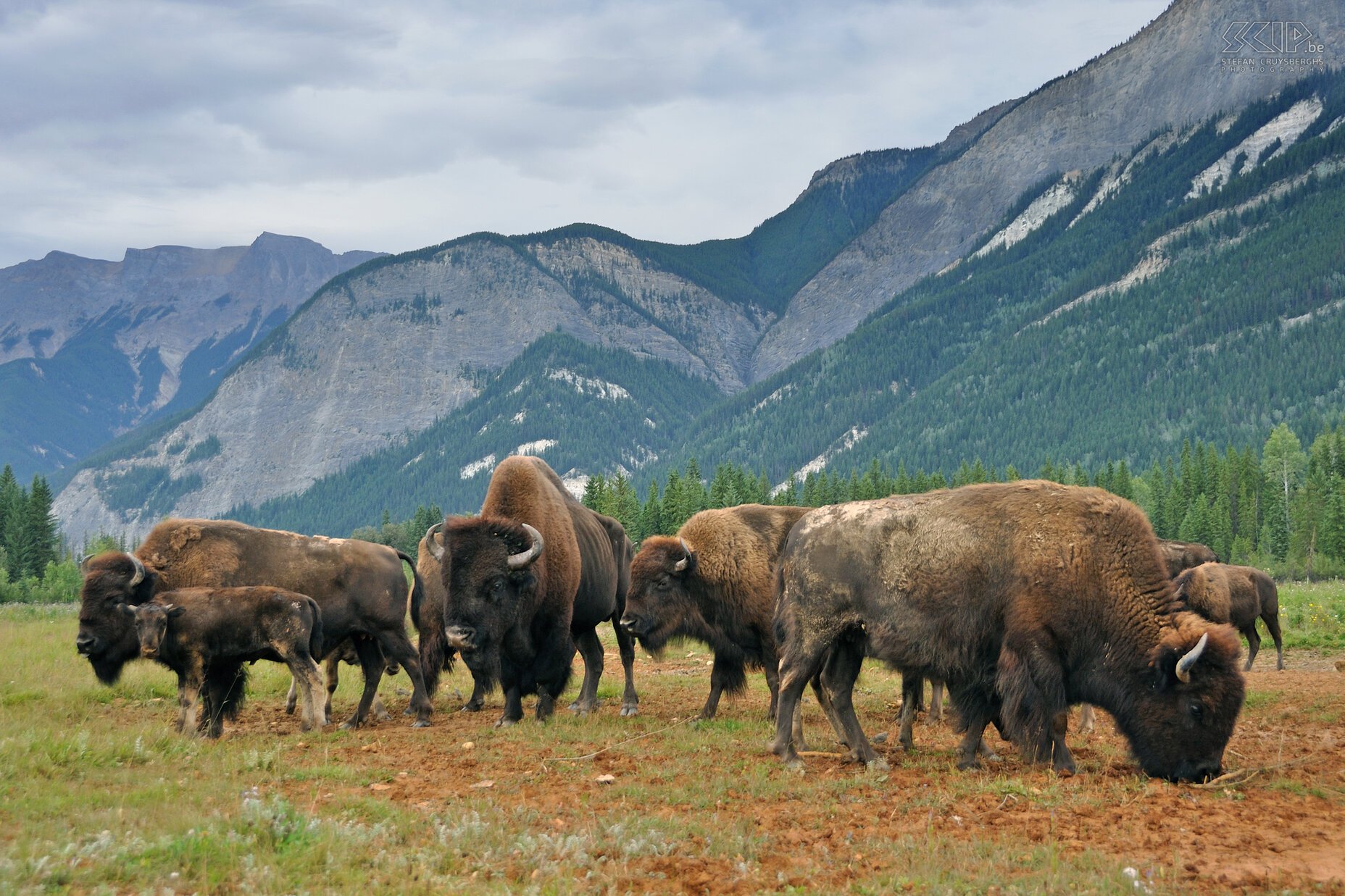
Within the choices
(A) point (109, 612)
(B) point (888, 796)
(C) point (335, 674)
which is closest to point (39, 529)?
(C) point (335, 674)

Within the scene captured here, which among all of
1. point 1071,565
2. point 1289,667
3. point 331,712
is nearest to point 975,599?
point 1071,565

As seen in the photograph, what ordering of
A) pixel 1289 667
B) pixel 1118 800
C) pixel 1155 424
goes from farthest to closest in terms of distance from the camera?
pixel 1155 424 < pixel 1289 667 < pixel 1118 800

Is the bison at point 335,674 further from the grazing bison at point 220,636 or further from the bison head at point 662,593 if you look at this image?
the bison head at point 662,593

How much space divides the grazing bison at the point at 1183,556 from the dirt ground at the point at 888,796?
17.3 ft

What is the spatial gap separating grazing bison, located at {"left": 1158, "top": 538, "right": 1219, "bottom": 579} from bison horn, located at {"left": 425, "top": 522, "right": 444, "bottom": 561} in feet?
43.8

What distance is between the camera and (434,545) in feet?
47.1

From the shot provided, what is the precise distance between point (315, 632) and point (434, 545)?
6.60 ft

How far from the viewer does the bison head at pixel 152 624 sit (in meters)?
13.1

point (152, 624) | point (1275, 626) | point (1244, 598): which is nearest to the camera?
point (152, 624)

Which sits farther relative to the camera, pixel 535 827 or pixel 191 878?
pixel 535 827

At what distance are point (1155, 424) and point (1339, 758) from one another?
8053 inches

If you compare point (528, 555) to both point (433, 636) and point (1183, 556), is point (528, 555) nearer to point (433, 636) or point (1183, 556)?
point (433, 636)

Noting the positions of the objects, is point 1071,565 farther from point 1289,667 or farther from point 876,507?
point 1289,667

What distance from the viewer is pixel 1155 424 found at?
196750mm
